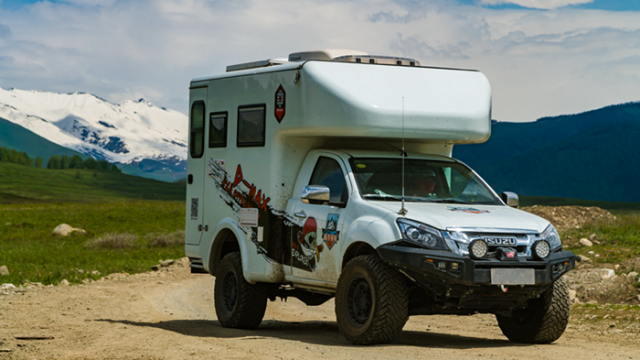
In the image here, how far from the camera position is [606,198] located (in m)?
175

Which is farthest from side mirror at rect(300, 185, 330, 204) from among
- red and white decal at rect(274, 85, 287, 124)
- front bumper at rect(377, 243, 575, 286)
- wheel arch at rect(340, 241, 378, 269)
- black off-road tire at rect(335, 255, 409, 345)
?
red and white decal at rect(274, 85, 287, 124)

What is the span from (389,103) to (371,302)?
250 centimetres

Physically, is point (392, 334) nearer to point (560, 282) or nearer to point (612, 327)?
point (560, 282)

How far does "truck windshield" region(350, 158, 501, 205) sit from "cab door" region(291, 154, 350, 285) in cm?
28

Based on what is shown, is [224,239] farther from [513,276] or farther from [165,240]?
[165,240]

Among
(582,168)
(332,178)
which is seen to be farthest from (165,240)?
(582,168)

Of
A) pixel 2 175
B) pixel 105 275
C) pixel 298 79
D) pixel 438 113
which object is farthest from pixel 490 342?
pixel 2 175

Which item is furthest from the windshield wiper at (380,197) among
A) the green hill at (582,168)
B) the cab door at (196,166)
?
the green hill at (582,168)

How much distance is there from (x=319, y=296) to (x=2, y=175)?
186 meters

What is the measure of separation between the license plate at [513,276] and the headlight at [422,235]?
588 mm

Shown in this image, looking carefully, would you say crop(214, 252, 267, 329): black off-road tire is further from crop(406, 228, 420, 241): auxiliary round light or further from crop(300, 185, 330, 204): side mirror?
crop(406, 228, 420, 241): auxiliary round light

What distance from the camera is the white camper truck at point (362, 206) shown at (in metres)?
8.33

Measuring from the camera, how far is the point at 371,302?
8570 millimetres

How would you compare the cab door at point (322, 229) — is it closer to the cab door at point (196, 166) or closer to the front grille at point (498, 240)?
the front grille at point (498, 240)
